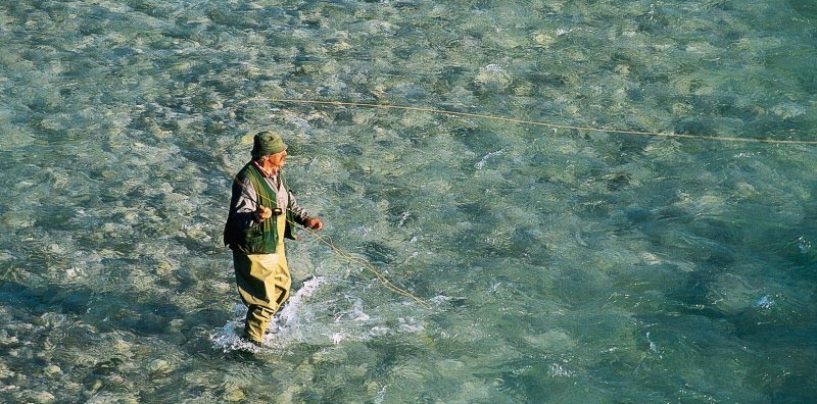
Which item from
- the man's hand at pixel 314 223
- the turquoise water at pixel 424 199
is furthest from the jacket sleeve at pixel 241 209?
the turquoise water at pixel 424 199

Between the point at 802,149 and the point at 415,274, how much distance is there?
4425 mm

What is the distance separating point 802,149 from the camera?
10266 mm

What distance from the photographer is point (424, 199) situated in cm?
938

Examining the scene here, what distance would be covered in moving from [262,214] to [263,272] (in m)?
0.50

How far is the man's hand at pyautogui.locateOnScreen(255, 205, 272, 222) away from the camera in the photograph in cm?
670

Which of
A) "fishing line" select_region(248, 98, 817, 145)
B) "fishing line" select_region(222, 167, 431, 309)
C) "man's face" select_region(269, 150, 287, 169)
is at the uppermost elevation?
"man's face" select_region(269, 150, 287, 169)

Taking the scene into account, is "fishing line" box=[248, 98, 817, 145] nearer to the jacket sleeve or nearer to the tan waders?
the tan waders

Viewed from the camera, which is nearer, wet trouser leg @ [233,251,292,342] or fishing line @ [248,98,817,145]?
wet trouser leg @ [233,251,292,342]

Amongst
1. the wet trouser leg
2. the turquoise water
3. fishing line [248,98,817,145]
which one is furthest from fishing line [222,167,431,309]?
fishing line [248,98,817,145]

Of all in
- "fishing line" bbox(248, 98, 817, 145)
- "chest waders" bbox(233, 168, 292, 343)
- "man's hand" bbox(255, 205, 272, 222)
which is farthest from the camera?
"fishing line" bbox(248, 98, 817, 145)

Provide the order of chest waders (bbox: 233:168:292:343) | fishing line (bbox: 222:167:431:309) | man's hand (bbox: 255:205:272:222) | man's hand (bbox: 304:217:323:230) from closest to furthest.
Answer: man's hand (bbox: 255:205:272:222) < chest waders (bbox: 233:168:292:343) < man's hand (bbox: 304:217:323:230) < fishing line (bbox: 222:167:431:309)

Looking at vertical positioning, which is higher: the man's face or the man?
the man's face

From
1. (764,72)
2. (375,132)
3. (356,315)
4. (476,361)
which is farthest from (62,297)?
(764,72)

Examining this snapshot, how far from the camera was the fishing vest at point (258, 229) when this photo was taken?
6.86 metres
